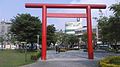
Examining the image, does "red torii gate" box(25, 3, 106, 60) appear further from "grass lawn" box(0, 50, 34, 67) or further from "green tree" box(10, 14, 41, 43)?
"green tree" box(10, 14, 41, 43)

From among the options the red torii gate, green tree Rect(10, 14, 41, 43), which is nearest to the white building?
green tree Rect(10, 14, 41, 43)

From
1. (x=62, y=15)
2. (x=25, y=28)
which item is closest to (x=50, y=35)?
(x=25, y=28)

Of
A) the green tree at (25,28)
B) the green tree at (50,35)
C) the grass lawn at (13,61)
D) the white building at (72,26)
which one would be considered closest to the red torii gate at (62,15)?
the grass lawn at (13,61)

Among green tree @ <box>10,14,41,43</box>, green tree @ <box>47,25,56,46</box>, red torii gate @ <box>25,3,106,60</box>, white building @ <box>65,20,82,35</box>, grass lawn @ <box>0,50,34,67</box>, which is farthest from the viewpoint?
white building @ <box>65,20,82,35</box>

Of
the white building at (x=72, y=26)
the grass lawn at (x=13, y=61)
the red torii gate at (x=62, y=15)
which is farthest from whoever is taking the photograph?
the white building at (x=72, y=26)

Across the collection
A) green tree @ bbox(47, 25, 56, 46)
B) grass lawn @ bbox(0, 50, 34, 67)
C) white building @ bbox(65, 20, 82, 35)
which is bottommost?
grass lawn @ bbox(0, 50, 34, 67)

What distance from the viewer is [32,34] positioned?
64625 mm

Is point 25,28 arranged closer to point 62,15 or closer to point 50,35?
point 50,35

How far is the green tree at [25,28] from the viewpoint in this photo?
6388 cm

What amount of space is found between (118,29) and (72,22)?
119972 mm

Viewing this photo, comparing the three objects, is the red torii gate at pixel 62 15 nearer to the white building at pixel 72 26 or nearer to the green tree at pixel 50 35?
the green tree at pixel 50 35

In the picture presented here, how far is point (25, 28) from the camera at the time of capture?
2539 inches

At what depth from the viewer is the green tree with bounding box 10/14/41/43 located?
2515 inches

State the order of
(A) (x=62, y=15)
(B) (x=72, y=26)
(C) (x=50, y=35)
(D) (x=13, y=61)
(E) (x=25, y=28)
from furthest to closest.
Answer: (B) (x=72, y=26)
(C) (x=50, y=35)
(E) (x=25, y=28)
(A) (x=62, y=15)
(D) (x=13, y=61)
